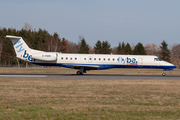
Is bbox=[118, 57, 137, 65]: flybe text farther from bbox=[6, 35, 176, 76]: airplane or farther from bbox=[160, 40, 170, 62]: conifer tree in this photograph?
bbox=[160, 40, 170, 62]: conifer tree

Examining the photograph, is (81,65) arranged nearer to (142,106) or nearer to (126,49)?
(142,106)

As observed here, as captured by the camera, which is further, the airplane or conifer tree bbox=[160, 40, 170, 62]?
conifer tree bbox=[160, 40, 170, 62]

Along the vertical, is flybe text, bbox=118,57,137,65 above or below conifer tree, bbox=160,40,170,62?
below

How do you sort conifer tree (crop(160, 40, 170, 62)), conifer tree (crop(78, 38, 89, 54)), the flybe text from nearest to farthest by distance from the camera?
the flybe text
conifer tree (crop(160, 40, 170, 62))
conifer tree (crop(78, 38, 89, 54))

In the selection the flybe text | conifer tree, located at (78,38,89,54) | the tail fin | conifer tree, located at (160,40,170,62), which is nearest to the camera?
the flybe text

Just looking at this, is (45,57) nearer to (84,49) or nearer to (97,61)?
(97,61)

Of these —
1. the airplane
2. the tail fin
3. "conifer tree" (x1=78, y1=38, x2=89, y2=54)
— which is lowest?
the airplane

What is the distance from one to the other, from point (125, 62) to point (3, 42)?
55614mm

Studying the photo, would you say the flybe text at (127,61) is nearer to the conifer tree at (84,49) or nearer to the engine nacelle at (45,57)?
the engine nacelle at (45,57)

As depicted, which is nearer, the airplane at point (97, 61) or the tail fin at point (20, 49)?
the airplane at point (97, 61)

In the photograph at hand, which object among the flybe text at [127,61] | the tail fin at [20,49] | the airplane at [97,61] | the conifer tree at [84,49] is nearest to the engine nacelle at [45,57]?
the airplane at [97,61]

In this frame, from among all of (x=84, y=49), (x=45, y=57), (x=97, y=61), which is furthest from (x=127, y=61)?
(x=84, y=49)

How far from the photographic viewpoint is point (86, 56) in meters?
29.0

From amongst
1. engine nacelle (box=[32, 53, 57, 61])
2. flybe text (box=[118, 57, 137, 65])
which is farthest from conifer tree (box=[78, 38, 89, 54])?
flybe text (box=[118, 57, 137, 65])
